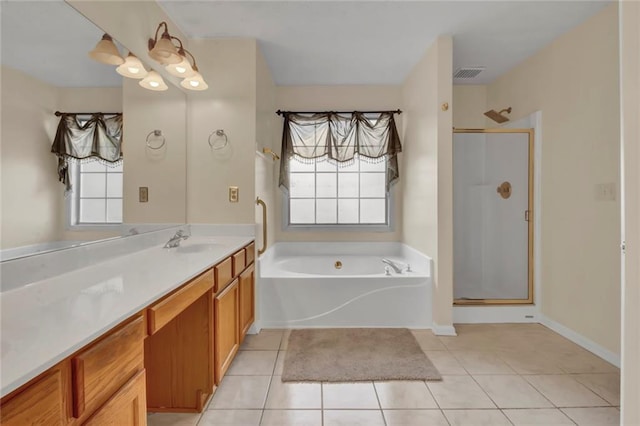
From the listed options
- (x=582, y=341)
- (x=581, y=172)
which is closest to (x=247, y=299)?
(x=582, y=341)

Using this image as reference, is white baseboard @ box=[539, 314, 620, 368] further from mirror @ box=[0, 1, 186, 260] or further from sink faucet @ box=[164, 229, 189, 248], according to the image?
mirror @ box=[0, 1, 186, 260]

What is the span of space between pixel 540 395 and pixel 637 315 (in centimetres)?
102

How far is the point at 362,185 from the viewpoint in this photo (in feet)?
12.0

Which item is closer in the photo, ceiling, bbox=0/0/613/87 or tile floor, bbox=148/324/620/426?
ceiling, bbox=0/0/613/87

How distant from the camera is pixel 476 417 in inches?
61.7

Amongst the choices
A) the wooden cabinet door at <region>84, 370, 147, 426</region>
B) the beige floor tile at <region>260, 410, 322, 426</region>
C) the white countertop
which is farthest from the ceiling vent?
the wooden cabinet door at <region>84, 370, 147, 426</region>

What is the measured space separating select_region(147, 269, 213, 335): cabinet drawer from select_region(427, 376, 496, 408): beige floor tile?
142cm

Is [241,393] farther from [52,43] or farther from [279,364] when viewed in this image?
[52,43]

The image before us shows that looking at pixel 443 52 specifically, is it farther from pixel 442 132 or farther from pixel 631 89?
pixel 631 89

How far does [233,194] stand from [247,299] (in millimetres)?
834

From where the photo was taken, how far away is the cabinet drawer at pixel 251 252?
231cm

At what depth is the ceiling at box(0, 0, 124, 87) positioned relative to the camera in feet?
3.64

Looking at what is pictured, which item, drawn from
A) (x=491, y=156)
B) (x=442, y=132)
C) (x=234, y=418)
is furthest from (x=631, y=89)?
(x=234, y=418)

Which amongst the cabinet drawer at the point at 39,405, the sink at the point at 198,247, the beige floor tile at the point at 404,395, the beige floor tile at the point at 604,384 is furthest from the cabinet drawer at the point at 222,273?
the beige floor tile at the point at 604,384
